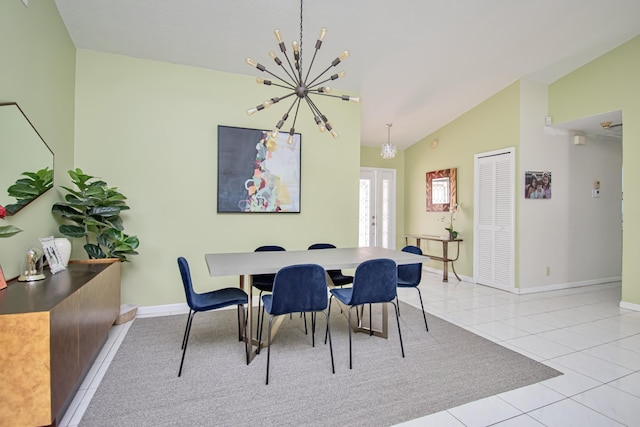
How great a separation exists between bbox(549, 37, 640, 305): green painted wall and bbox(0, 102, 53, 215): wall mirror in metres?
6.31

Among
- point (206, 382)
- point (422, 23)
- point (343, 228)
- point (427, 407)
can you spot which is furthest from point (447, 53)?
point (206, 382)

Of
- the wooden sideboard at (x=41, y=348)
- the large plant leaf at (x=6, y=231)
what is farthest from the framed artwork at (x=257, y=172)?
the large plant leaf at (x=6, y=231)

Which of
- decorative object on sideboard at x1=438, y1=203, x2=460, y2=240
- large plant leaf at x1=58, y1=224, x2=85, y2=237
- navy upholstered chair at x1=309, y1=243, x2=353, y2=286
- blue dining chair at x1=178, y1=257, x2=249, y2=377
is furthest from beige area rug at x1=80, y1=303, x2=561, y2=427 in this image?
decorative object on sideboard at x1=438, y1=203, x2=460, y2=240

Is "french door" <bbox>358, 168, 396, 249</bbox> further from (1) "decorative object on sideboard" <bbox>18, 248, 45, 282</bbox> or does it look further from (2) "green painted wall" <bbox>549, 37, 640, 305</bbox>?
(1) "decorative object on sideboard" <bbox>18, 248, 45, 282</bbox>

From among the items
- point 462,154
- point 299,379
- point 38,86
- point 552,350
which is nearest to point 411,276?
point 552,350

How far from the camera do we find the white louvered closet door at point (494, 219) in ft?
16.7

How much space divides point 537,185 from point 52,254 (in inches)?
235

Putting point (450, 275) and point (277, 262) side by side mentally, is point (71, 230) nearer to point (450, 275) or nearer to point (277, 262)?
point (277, 262)

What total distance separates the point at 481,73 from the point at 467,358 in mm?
3806

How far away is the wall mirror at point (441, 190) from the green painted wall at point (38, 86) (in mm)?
5693

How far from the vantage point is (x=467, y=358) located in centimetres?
275

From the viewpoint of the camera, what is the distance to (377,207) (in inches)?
279

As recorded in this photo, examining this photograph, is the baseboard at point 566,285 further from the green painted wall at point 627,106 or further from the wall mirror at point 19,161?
the wall mirror at point 19,161

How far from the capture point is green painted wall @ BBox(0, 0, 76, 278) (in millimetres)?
2232
